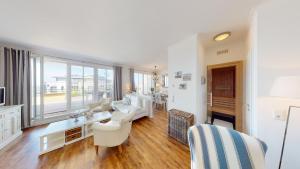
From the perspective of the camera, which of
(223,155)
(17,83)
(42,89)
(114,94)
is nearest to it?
(223,155)

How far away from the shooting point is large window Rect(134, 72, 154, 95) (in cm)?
710

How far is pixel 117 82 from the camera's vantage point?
565 centimetres

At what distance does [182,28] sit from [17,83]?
186 inches

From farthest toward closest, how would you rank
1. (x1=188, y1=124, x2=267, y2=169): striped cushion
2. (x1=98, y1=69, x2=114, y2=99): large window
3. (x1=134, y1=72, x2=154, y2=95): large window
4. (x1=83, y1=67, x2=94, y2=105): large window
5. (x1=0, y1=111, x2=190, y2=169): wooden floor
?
(x1=134, y1=72, x2=154, y2=95): large window → (x1=98, y1=69, x2=114, y2=99): large window → (x1=83, y1=67, x2=94, y2=105): large window → (x1=0, y1=111, x2=190, y2=169): wooden floor → (x1=188, y1=124, x2=267, y2=169): striped cushion

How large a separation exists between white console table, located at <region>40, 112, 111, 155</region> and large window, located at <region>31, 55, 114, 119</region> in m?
1.86

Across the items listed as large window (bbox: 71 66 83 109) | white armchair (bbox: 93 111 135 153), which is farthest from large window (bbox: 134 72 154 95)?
white armchair (bbox: 93 111 135 153)

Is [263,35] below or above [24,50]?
below

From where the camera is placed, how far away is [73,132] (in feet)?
8.43

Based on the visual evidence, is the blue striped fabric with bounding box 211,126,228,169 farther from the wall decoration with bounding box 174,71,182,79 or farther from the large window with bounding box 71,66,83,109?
the large window with bounding box 71,66,83,109

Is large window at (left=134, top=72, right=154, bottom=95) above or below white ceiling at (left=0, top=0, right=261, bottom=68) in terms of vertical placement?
below

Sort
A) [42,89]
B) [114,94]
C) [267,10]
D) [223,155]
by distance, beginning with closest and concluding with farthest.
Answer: [223,155] → [267,10] → [42,89] → [114,94]

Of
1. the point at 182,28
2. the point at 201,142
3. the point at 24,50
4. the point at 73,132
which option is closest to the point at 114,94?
the point at 73,132

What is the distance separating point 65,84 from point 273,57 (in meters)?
5.79

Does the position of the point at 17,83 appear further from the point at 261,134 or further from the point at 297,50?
the point at 297,50
